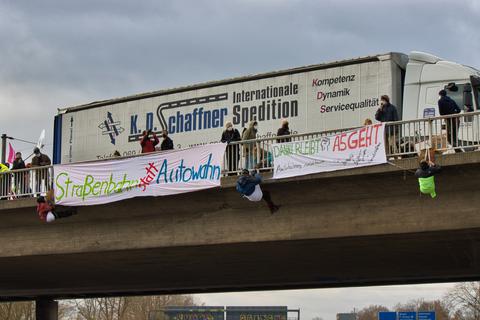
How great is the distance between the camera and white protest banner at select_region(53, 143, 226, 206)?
68.0 feet

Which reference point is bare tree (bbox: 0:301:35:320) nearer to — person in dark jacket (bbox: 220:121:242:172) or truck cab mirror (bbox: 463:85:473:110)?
person in dark jacket (bbox: 220:121:242:172)

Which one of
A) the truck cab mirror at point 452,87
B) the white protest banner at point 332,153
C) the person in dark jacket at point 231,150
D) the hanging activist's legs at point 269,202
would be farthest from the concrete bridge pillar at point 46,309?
the truck cab mirror at point 452,87

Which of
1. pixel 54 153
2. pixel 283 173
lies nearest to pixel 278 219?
pixel 283 173

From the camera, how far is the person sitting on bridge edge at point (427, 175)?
55.3 feet

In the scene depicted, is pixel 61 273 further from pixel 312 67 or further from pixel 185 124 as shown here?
pixel 312 67

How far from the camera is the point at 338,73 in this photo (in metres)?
24.5

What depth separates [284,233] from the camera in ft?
66.3

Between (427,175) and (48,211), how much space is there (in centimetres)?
1175

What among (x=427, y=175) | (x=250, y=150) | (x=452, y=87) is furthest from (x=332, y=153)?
(x=452, y=87)

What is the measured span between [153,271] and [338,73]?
1101cm

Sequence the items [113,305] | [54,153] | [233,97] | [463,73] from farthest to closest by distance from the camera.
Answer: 1. [113,305]
2. [54,153]
3. [233,97]
4. [463,73]

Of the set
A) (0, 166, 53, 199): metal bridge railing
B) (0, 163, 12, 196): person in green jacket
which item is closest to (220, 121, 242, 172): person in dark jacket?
(0, 166, 53, 199): metal bridge railing

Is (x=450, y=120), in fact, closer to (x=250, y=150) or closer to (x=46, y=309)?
(x=250, y=150)

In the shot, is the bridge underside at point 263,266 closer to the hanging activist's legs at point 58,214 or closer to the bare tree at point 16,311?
the hanging activist's legs at point 58,214
